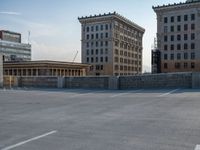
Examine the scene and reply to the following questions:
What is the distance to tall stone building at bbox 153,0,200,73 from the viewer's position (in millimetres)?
81438

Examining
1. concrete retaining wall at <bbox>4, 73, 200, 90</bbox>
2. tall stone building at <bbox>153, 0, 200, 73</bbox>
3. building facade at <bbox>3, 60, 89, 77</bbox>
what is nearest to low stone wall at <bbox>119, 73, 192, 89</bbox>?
concrete retaining wall at <bbox>4, 73, 200, 90</bbox>

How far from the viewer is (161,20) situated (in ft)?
280

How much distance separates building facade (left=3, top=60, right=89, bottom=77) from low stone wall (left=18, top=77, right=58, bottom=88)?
1722 inches

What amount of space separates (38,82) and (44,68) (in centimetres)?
4675

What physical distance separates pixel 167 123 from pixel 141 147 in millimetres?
2736

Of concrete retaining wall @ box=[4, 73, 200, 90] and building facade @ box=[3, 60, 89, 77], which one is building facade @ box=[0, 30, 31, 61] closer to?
building facade @ box=[3, 60, 89, 77]

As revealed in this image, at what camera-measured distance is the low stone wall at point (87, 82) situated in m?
27.3

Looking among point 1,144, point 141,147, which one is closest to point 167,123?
point 141,147

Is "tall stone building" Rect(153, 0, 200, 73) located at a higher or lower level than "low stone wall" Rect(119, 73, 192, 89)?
higher

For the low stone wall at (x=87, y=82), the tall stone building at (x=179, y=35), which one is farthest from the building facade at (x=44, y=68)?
the low stone wall at (x=87, y=82)

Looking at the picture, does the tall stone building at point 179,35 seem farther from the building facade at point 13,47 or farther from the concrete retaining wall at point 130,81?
the building facade at point 13,47

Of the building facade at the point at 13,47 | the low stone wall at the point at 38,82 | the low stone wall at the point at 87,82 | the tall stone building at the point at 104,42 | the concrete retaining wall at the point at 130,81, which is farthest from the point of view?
the building facade at the point at 13,47

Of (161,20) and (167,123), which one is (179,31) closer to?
(161,20)

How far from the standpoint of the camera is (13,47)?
149625 millimetres
